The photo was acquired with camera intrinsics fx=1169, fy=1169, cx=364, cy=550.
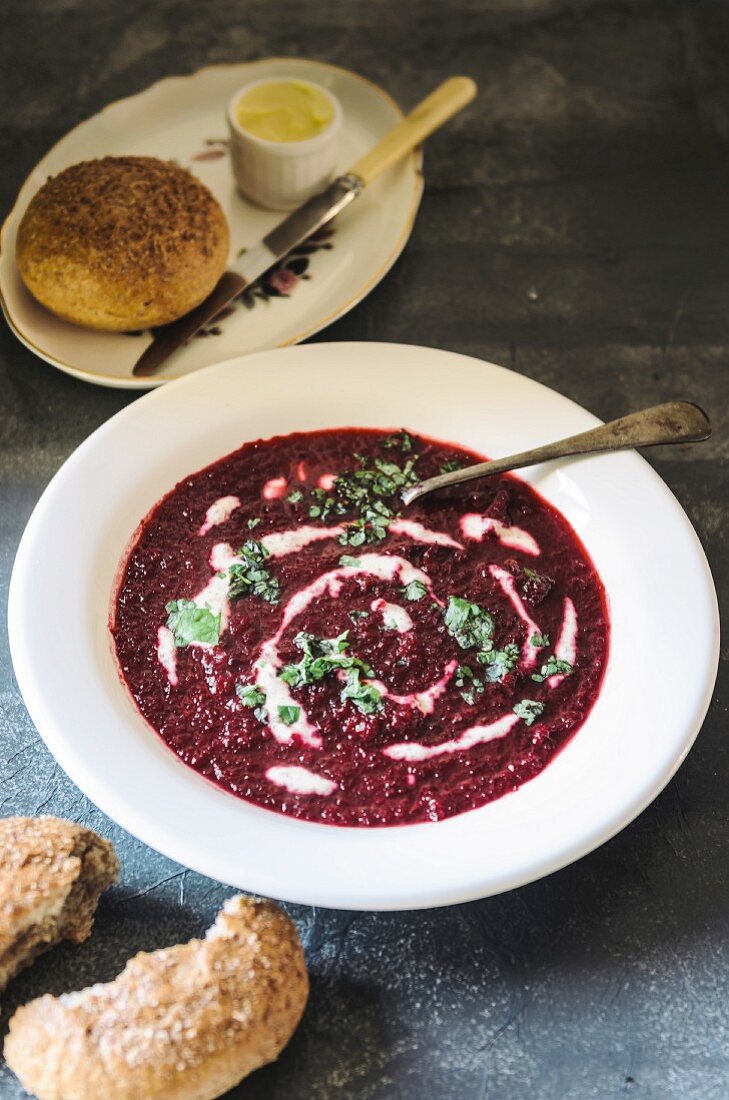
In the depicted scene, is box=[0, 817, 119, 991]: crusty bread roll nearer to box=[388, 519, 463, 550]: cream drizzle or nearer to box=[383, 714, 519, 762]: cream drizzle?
box=[383, 714, 519, 762]: cream drizzle

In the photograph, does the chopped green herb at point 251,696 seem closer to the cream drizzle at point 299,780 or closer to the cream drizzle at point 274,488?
the cream drizzle at point 299,780

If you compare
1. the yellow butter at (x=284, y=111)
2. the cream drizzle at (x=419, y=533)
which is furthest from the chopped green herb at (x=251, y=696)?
the yellow butter at (x=284, y=111)

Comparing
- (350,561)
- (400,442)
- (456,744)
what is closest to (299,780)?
(456,744)

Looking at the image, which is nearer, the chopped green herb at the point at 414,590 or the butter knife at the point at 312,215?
the chopped green herb at the point at 414,590

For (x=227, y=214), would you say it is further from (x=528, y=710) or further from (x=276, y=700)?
(x=528, y=710)

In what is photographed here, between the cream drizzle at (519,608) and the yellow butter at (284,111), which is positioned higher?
the yellow butter at (284,111)

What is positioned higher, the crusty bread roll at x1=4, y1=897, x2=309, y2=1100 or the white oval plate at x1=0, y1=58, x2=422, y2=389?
the white oval plate at x1=0, y1=58, x2=422, y2=389

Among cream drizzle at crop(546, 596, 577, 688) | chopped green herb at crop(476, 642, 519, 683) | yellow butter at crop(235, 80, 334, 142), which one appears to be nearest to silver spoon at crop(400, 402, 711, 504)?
cream drizzle at crop(546, 596, 577, 688)

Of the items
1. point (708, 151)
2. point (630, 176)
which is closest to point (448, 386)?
point (630, 176)
